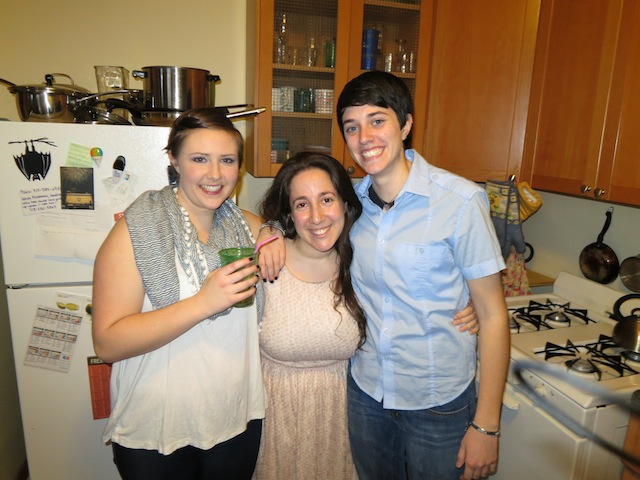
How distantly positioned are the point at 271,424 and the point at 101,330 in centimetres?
59

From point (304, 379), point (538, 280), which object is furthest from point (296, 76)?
point (538, 280)

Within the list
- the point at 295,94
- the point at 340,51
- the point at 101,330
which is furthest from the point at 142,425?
the point at 340,51

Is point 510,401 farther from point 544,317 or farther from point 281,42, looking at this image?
point 281,42

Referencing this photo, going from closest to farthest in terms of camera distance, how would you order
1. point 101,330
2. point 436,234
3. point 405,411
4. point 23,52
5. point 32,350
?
1. point 101,330
2. point 436,234
3. point 405,411
4. point 32,350
5. point 23,52

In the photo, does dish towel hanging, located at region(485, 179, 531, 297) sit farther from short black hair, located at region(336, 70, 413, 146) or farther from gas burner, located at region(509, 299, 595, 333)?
short black hair, located at region(336, 70, 413, 146)

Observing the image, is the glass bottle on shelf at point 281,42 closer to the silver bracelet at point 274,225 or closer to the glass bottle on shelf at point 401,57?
the glass bottle on shelf at point 401,57

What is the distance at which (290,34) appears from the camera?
2.04 meters

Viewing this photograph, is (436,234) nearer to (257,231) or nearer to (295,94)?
(257,231)

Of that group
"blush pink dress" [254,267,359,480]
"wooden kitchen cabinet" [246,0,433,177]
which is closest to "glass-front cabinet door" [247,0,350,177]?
"wooden kitchen cabinet" [246,0,433,177]

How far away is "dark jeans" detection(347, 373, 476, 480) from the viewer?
1.15 m

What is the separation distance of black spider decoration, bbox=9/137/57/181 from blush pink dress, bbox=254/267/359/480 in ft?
2.86

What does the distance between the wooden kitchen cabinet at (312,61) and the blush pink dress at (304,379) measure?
0.97m

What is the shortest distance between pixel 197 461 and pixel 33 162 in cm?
109

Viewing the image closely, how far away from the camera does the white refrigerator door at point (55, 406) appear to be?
1.58 metres
